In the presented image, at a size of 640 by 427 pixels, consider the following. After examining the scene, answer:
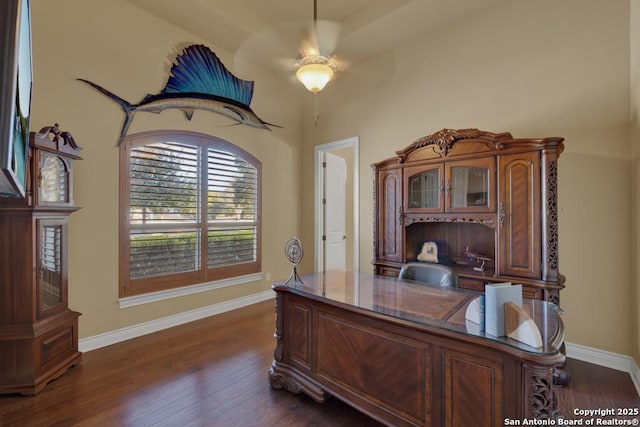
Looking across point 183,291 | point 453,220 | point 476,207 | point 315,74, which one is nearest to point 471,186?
point 476,207

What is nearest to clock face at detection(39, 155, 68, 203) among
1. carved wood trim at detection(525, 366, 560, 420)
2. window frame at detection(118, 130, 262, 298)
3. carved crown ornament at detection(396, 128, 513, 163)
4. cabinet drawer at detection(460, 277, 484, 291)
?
window frame at detection(118, 130, 262, 298)

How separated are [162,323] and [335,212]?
3.08 meters

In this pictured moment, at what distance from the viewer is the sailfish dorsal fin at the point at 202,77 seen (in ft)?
12.0

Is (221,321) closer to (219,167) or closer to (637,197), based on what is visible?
(219,167)

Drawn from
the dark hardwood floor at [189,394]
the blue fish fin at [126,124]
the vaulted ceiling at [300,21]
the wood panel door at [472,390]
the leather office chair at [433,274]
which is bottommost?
the dark hardwood floor at [189,394]

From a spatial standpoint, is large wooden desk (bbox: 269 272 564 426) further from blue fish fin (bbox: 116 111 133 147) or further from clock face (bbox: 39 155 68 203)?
blue fish fin (bbox: 116 111 133 147)

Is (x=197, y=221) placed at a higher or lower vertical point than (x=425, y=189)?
lower

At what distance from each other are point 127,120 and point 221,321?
2.55 meters

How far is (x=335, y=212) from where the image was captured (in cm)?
537

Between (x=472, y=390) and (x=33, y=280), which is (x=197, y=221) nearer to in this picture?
(x=33, y=280)

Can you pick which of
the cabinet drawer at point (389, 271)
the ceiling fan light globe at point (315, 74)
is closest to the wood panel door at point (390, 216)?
the cabinet drawer at point (389, 271)

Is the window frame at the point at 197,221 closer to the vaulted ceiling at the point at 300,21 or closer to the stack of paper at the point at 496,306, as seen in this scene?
the vaulted ceiling at the point at 300,21

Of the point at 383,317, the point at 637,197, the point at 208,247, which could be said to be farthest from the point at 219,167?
the point at 637,197

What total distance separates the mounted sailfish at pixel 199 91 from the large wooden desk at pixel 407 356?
8.68 feet
